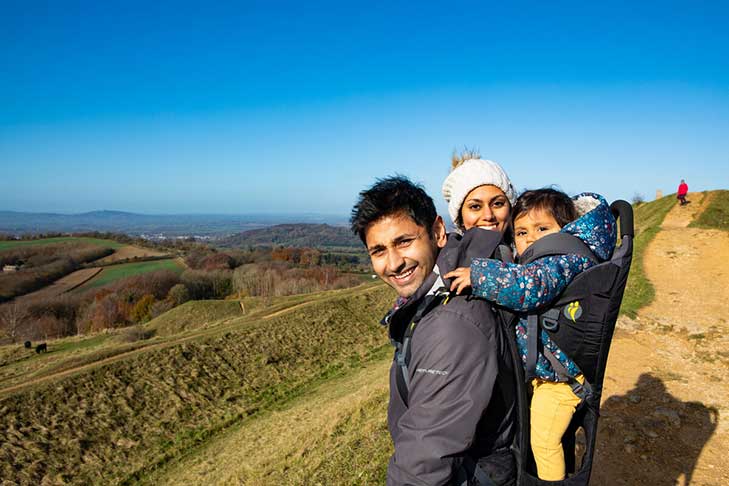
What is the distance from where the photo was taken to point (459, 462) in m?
1.96

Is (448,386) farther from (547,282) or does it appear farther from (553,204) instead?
(553,204)

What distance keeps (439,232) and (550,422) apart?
1.58 meters

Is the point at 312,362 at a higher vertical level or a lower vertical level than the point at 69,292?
higher

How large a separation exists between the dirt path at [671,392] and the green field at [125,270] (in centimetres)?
7816

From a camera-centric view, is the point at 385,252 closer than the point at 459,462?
No

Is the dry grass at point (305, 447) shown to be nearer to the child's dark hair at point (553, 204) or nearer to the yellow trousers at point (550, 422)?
the yellow trousers at point (550, 422)

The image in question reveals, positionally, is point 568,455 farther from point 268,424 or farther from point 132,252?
point 132,252

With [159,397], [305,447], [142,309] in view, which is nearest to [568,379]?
[305,447]

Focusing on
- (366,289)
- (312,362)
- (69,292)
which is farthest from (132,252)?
(312,362)

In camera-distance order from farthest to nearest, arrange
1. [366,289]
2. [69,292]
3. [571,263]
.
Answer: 1. [69,292]
2. [366,289]
3. [571,263]

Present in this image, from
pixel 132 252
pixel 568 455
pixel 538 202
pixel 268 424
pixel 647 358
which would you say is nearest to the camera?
pixel 568 455

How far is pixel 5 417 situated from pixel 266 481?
12365 millimetres

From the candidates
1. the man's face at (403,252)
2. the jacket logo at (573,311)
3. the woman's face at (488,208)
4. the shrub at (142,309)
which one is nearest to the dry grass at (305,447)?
the woman's face at (488,208)

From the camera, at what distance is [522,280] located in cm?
225
